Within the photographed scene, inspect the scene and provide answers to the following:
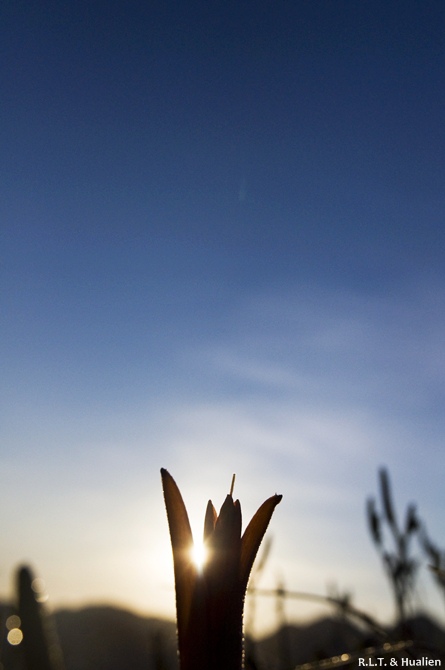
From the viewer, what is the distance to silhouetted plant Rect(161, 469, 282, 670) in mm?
1762

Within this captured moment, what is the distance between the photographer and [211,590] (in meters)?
1.80

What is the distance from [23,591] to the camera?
0.95 meters

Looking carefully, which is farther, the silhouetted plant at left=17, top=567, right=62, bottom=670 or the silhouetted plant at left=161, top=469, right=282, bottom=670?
the silhouetted plant at left=161, top=469, right=282, bottom=670

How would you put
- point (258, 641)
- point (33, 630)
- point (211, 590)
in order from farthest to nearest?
point (258, 641) → point (211, 590) → point (33, 630)

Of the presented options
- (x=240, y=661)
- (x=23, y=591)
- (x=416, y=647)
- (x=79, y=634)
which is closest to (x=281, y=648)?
(x=416, y=647)

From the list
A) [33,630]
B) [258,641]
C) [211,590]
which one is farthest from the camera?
[258,641]

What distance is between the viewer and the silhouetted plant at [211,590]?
1.76 metres

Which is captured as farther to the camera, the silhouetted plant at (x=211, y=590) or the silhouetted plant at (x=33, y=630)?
the silhouetted plant at (x=211, y=590)

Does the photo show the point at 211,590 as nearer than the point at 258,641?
Yes

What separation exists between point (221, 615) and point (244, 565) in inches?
5.3

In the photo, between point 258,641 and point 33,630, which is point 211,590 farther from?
point 258,641

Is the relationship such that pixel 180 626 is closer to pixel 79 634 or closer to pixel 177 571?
pixel 177 571

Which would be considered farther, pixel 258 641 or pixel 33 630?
pixel 258 641

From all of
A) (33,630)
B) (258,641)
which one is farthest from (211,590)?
(258,641)
